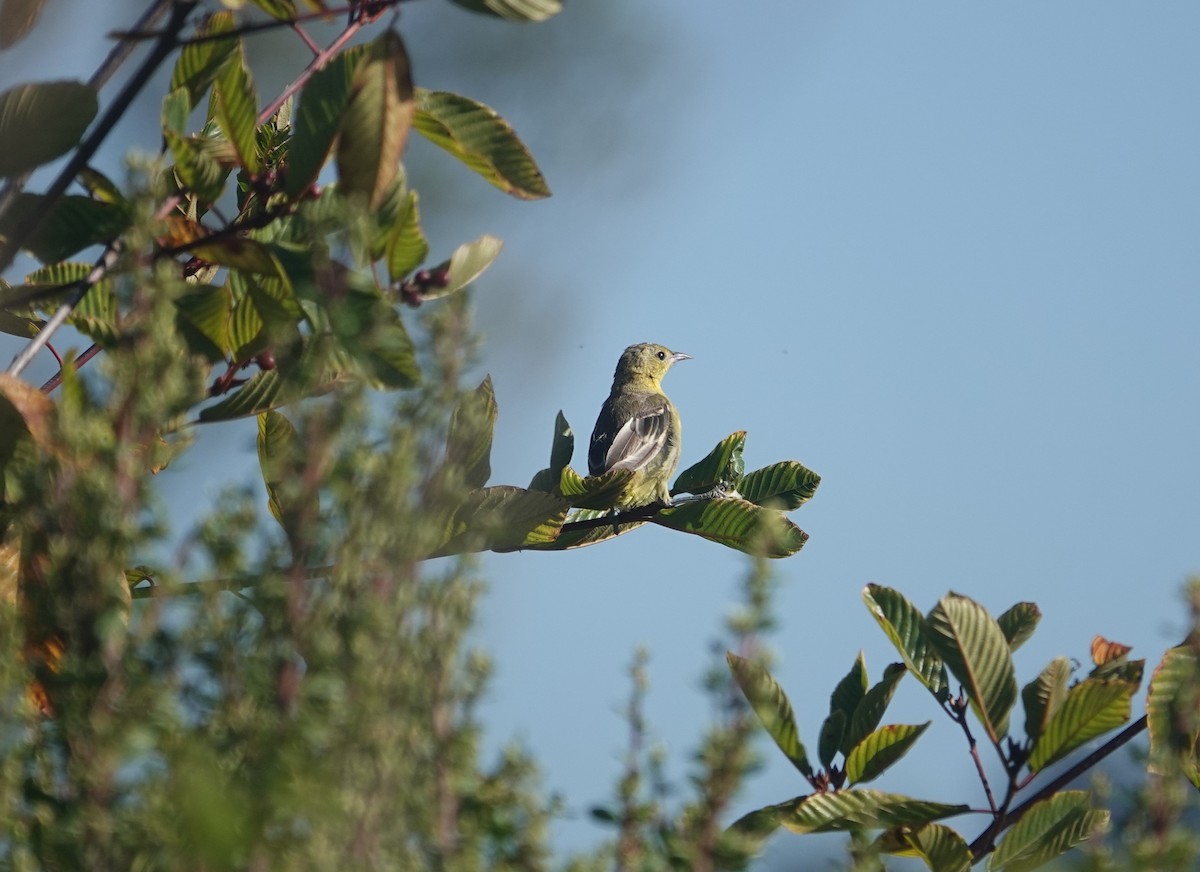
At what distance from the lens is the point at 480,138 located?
8.07 ft

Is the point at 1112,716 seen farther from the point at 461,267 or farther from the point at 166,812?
the point at 166,812

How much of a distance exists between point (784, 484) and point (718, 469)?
0.19m

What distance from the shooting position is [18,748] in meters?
1.52

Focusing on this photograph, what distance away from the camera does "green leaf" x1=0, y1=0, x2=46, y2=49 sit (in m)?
2.65

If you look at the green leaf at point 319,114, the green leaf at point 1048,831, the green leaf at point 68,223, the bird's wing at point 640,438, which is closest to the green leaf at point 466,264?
the green leaf at point 319,114

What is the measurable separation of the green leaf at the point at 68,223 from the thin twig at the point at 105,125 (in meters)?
0.05

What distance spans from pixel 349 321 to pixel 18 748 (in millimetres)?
668

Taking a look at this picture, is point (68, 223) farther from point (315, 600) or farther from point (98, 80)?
point (315, 600)

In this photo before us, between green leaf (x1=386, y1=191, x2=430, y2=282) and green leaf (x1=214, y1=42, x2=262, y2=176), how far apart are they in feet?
1.29

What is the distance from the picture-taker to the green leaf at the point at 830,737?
2.58 metres

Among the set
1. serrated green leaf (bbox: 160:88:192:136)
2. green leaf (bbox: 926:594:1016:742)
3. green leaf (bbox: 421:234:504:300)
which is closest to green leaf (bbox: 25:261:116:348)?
serrated green leaf (bbox: 160:88:192:136)

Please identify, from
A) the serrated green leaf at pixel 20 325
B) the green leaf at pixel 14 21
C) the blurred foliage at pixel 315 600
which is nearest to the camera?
the blurred foliage at pixel 315 600

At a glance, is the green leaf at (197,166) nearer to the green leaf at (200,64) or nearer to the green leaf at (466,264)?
the green leaf at (200,64)

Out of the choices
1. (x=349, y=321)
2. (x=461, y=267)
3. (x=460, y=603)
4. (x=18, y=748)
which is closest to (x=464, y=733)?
(x=460, y=603)
